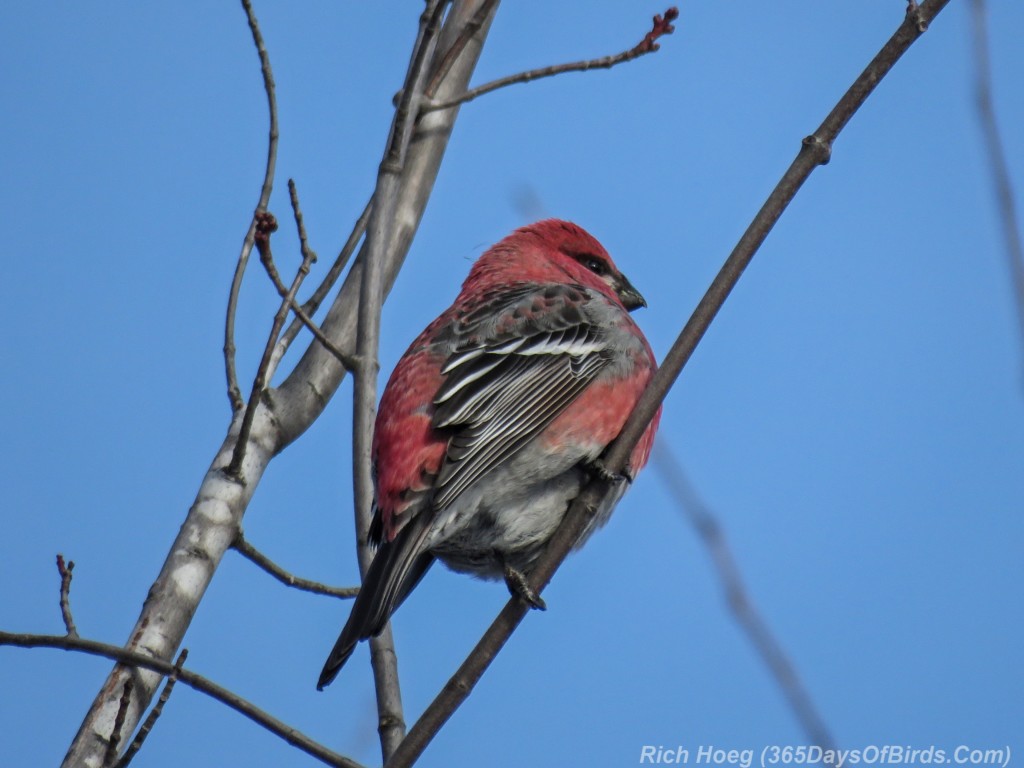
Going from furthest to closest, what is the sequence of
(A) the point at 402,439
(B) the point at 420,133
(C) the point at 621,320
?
(B) the point at 420,133, (C) the point at 621,320, (A) the point at 402,439

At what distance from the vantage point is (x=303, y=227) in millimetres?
4836

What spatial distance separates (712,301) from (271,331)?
1.59 meters

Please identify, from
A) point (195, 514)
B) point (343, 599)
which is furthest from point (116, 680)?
point (343, 599)

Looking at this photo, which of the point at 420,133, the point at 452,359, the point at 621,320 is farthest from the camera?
the point at 420,133

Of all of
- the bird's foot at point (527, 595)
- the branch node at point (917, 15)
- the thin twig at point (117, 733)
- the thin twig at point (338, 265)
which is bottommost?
the thin twig at point (117, 733)

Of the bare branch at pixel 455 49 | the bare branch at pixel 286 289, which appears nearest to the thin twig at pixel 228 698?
the bare branch at pixel 286 289

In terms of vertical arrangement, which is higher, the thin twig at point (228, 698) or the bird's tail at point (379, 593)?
the bird's tail at point (379, 593)

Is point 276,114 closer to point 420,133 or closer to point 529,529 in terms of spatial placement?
point 420,133

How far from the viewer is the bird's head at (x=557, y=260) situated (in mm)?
6219

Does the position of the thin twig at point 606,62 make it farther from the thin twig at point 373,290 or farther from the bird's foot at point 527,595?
the bird's foot at point 527,595

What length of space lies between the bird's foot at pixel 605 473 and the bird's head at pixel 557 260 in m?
1.46

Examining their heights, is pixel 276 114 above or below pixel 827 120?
above

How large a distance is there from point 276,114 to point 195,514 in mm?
1658

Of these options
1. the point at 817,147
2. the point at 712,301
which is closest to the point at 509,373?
the point at 712,301
